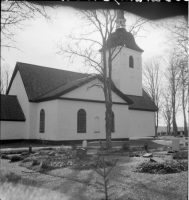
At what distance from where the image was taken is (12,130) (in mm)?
19812

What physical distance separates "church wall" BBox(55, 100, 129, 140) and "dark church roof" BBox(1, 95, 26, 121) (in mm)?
4044

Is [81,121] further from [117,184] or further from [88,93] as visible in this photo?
[117,184]

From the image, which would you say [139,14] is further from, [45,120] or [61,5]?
[45,120]

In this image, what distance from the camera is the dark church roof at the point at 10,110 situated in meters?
19.7

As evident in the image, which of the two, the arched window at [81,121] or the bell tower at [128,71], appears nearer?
the arched window at [81,121]

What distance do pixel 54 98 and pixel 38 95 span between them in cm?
269

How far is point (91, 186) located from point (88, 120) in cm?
1506

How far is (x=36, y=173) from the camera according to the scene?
6625mm

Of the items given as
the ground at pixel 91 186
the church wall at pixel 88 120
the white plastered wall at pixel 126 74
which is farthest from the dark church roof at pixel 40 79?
the ground at pixel 91 186

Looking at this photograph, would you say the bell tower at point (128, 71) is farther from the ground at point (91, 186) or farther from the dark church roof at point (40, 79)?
the ground at point (91, 186)

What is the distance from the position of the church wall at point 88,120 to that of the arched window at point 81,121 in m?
0.26

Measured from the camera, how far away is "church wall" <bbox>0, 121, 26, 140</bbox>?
63.5 feet

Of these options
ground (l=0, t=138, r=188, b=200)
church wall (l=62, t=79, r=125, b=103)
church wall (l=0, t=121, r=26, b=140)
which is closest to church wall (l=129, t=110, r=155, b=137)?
church wall (l=62, t=79, r=125, b=103)

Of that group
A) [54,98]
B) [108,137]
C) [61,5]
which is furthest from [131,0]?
[54,98]
